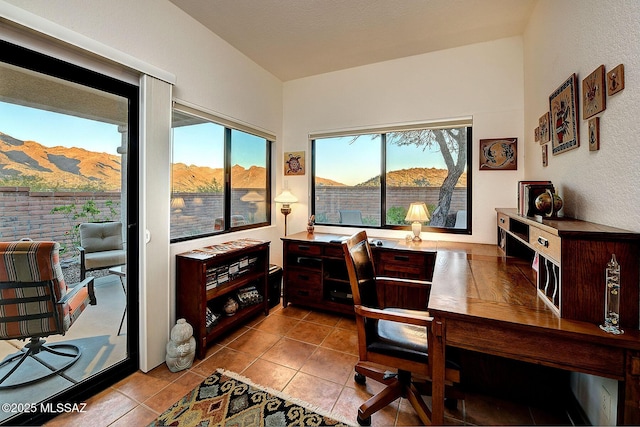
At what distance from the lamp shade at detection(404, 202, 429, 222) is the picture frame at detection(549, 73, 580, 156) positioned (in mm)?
1225

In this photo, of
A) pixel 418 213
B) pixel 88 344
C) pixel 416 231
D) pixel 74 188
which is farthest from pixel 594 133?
pixel 88 344

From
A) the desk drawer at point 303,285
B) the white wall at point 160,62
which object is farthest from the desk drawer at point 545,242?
the white wall at point 160,62

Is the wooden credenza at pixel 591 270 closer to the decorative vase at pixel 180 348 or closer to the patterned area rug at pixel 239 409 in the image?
the patterned area rug at pixel 239 409

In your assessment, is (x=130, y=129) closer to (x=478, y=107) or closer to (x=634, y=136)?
(x=634, y=136)

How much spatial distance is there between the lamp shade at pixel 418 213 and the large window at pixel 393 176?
0.23 meters

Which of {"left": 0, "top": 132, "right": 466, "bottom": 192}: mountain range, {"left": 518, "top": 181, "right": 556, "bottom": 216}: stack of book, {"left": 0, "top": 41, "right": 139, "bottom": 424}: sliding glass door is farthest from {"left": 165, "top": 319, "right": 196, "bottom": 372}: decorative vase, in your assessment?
{"left": 518, "top": 181, "right": 556, "bottom": 216}: stack of book

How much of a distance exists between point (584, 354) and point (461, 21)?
9.00 ft

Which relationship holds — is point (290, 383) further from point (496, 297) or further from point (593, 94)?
point (593, 94)

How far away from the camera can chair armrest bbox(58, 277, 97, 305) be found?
1668 mm

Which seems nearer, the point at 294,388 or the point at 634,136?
the point at 634,136

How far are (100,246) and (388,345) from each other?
84.1 inches

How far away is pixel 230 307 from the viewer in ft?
8.45

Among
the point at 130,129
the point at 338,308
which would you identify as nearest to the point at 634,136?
the point at 338,308

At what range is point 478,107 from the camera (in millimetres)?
2799
